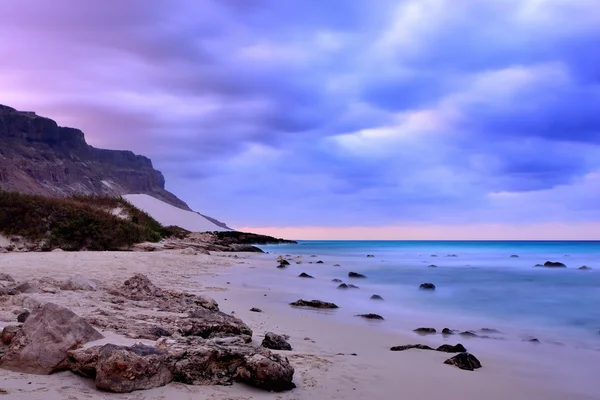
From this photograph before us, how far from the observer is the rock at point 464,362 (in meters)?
6.29

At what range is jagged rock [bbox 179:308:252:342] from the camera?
607 centimetres

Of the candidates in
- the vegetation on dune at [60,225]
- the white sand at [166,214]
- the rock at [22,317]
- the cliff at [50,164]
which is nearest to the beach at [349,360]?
the rock at [22,317]

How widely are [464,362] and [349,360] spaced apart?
5.24ft

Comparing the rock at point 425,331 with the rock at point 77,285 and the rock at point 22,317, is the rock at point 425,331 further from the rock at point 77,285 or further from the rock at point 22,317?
the rock at point 22,317

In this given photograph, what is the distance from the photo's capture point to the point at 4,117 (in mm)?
86375

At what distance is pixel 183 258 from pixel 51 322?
56.7ft

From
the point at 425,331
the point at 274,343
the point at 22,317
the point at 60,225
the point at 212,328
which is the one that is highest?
the point at 60,225

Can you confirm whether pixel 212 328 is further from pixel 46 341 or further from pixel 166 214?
pixel 166 214

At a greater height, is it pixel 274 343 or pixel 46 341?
pixel 46 341

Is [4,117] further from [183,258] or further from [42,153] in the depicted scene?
[183,258]

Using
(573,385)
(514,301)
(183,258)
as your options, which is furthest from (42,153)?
(573,385)

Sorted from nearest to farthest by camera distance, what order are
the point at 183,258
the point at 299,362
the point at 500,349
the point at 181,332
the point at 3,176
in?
the point at 299,362, the point at 181,332, the point at 500,349, the point at 183,258, the point at 3,176

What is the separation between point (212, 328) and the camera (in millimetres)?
6211

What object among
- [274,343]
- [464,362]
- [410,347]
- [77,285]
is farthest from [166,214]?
[464,362]
